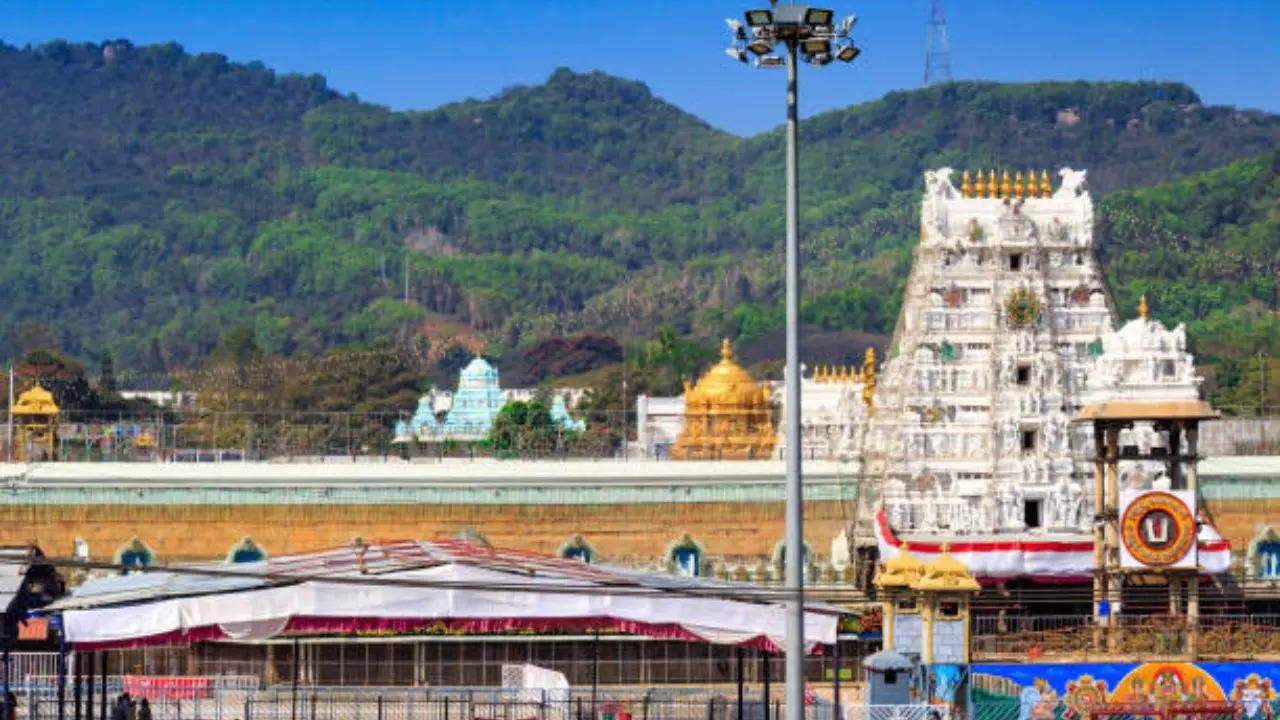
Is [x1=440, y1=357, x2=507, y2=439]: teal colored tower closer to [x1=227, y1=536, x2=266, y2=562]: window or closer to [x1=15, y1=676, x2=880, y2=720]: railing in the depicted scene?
[x1=227, y1=536, x2=266, y2=562]: window

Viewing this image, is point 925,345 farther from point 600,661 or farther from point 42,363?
point 42,363

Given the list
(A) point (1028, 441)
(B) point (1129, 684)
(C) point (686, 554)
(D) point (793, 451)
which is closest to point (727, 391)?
(C) point (686, 554)

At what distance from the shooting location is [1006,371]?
58656mm

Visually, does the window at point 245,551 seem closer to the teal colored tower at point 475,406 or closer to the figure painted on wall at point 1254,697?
the figure painted on wall at point 1254,697

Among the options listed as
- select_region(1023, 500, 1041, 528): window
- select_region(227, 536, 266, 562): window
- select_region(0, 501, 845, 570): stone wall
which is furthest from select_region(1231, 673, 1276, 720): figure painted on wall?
select_region(227, 536, 266, 562): window

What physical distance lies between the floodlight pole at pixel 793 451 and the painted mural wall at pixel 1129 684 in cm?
1061

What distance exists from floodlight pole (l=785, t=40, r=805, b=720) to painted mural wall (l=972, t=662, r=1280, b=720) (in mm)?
10612

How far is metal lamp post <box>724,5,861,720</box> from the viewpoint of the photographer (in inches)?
1088

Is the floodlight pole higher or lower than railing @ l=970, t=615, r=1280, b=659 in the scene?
higher

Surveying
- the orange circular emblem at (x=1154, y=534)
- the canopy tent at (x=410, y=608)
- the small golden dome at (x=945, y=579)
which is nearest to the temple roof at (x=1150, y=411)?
the orange circular emblem at (x=1154, y=534)

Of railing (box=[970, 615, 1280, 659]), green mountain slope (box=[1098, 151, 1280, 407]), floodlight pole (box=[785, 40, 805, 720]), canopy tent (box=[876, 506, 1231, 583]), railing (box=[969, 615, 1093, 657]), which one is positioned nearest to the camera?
floodlight pole (box=[785, 40, 805, 720])

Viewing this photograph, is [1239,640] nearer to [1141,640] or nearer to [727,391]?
[1141,640]

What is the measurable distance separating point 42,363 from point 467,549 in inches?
3453

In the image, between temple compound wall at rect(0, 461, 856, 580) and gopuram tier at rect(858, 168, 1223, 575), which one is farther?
temple compound wall at rect(0, 461, 856, 580)
